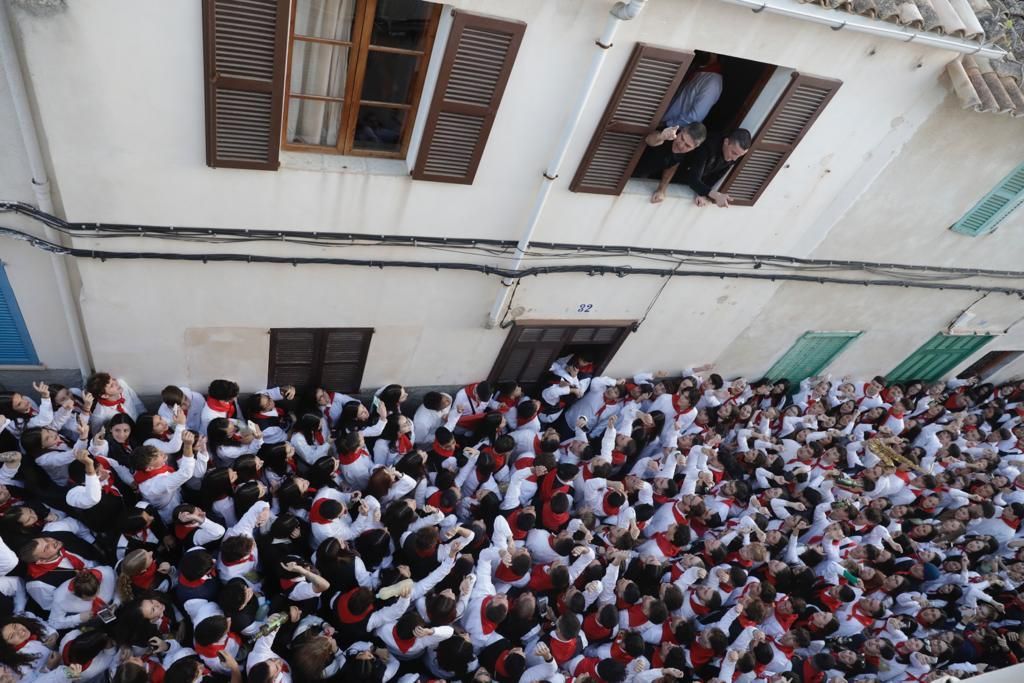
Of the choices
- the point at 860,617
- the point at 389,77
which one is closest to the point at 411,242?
the point at 389,77

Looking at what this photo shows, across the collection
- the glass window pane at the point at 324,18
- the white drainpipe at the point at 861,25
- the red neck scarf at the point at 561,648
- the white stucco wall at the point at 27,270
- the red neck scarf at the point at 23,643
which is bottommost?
the red neck scarf at the point at 561,648

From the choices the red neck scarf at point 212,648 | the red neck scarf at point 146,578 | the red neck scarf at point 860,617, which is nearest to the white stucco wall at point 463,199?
the red neck scarf at point 146,578

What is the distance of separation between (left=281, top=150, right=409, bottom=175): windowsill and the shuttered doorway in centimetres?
265

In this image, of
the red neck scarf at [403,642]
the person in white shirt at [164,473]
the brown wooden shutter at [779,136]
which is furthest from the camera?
the brown wooden shutter at [779,136]

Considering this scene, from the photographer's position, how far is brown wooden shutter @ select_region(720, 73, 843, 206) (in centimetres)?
621

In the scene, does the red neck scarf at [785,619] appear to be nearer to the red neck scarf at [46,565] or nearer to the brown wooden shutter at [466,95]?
the brown wooden shutter at [466,95]

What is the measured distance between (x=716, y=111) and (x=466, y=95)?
321 cm

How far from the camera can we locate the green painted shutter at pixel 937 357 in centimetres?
1156

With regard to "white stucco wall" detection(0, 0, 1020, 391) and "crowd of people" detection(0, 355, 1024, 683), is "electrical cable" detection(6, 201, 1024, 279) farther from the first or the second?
"crowd of people" detection(0, 355, 1024, 683)

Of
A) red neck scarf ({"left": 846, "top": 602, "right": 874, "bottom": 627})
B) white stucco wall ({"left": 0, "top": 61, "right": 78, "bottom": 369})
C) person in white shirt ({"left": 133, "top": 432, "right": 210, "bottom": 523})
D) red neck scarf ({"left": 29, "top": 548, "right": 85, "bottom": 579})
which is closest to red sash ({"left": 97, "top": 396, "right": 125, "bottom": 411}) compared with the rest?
white stucco wall ({"left": 0, "top": 61, "right": 78, "bottom": 369})

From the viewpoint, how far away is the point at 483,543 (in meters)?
6.42

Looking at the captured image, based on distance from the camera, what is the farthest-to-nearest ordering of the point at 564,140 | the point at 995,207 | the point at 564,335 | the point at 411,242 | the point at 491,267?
the point at 995,207, the point at 564,335, the point at 491,267, the point at 411,242, the point at 564,140

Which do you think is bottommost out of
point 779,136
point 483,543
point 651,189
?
point 483,543

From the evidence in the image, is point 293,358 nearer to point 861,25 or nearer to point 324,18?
point 324,18
